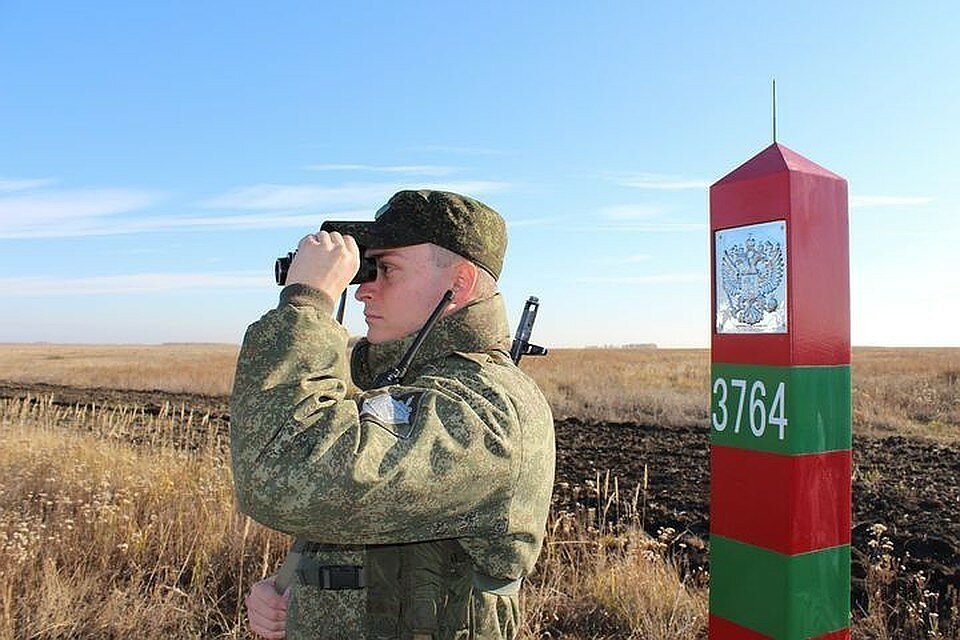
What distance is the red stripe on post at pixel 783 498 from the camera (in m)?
2.39

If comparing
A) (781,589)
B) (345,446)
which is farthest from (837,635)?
(345,446)

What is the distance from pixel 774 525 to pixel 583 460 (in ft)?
25.4

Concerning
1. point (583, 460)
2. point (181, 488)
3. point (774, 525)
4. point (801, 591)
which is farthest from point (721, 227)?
point (583, 460)

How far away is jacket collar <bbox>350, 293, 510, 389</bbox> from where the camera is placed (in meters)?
1.75

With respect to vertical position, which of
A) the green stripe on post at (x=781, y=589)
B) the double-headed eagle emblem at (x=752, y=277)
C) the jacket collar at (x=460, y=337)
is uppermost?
the double-headed eagle emblem at (x=752, y=277)

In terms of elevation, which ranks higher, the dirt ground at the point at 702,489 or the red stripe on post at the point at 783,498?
the red stripe on post at the point at 783,498

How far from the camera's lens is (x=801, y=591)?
7.91 ft

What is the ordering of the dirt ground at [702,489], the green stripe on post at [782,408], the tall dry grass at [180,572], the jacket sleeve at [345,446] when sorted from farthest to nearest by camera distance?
the dirt ground at [702,489] → the tall dry grass at [180,572] → the green stripe on post at [782,408] → the jacket sleeve at [345,446]

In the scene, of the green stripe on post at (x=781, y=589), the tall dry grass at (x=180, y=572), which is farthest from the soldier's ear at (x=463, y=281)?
the tall dry grass at (x=180, y=572)

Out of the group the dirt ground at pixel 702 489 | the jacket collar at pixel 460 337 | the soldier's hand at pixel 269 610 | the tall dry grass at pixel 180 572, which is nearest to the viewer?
the jacket collar at pixel 460 337

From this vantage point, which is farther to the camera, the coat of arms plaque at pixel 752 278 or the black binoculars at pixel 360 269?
the coat of arms plaque at pixel 752 278

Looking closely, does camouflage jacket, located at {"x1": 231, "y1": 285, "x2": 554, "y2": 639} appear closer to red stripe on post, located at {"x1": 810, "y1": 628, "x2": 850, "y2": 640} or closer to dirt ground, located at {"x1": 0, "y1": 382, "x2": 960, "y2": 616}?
red stripe on post, located at {"x1": 810, "y1": 628, "x2": 850, "y2": 640}

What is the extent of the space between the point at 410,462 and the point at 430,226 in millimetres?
574

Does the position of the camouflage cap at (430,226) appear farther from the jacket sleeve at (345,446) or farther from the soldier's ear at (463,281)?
the jacket sleeve at (345,446)
